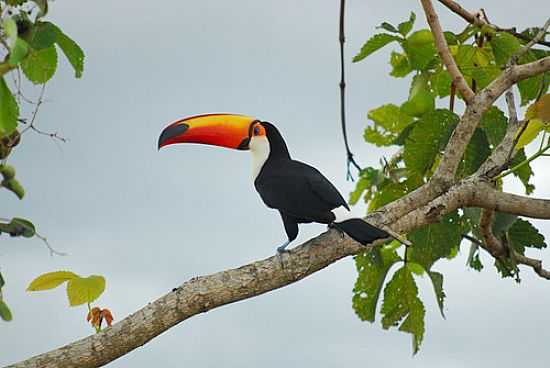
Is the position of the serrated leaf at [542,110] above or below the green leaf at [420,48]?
below

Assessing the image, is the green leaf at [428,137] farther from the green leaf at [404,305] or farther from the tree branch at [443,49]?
the green leaf at [404,305]

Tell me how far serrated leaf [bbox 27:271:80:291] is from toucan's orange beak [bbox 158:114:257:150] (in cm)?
99

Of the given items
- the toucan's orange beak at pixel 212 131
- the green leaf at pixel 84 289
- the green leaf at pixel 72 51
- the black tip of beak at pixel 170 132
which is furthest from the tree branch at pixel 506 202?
the green leaf at pixel 72 51

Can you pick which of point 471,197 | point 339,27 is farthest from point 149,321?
point 471,197

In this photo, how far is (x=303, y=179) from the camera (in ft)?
8.05

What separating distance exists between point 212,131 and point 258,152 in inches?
11.2

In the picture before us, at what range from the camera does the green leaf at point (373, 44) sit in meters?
2.75

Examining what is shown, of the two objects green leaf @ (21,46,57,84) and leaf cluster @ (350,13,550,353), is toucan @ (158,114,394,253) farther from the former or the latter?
green leaf @ (21,46,57,84)

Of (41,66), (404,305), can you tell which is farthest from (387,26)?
(41,66)

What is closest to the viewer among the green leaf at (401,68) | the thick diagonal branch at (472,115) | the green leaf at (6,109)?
the green leaf at (6,109)

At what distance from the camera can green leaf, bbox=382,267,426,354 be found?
9.62 feet

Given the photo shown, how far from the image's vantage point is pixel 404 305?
295cm

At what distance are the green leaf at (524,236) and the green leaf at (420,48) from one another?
647mm

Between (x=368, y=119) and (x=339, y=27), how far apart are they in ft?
3.21
